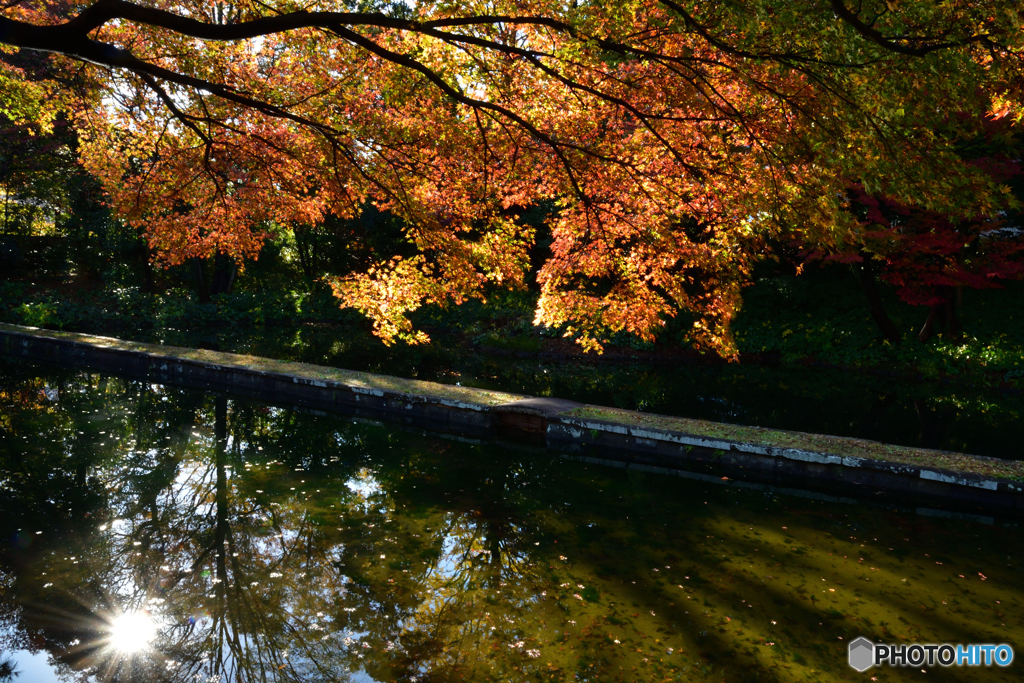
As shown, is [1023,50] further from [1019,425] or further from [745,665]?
[1019,425]

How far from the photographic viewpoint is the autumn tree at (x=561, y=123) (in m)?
4.98

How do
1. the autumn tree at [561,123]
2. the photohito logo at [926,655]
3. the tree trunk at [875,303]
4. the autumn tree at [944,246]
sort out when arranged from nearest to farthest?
the photohito logo at [926,655], the autumn tree at [561,123], the autumn tree at [944,246], the tree trunk at [875,303]

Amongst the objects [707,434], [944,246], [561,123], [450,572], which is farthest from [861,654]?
[944,246]

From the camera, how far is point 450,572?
4832mm

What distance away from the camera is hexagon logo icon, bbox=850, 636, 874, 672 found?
151 inches

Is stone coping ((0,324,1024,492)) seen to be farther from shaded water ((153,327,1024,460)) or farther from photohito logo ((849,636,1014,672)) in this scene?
photohito logo ((849,636,1014,672))

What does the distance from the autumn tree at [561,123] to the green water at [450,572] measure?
224 cm

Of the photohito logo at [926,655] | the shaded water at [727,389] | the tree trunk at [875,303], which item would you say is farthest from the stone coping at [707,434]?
the tree trunk at [875,303]

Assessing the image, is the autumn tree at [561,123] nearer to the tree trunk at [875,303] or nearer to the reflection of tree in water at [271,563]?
the reflection of tree in water at [271,563]

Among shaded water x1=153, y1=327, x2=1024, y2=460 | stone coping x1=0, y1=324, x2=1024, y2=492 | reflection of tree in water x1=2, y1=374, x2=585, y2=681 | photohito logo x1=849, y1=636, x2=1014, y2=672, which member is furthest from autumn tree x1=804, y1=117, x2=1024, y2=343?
reflection of tree in water x1=2, y1=374, x2=585, y2=681

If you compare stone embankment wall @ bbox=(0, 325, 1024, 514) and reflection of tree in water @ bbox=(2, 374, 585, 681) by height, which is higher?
stone embankment wall @ bbox=(0, 325, 1024, 514)

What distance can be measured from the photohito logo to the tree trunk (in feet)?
45.9

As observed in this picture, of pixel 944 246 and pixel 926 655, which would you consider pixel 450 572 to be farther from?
pixel 944 246

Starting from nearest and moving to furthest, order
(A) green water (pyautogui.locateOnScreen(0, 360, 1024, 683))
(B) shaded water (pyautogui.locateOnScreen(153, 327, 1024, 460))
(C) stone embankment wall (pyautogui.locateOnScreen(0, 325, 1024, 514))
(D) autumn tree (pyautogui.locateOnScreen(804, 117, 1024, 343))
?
1. (A) green water (pyautogui.locateOnScreen(0, 360, 1024, 683))
2. (C) stone embankment wall (pyautogui.locateOnScreen(0, 325, 1024, 514))
3. (B) shaded water (pyautogui.locateOnScreen(153, 327, 1024, 460))
4. (D) autumn tree (pyautogui.locateOnScreen(804, 117, 1024, 343))
